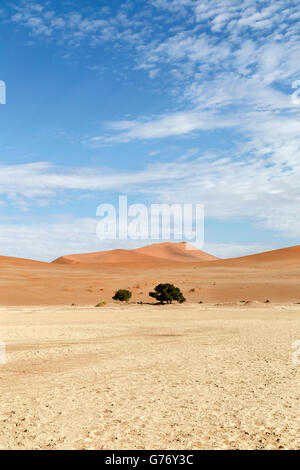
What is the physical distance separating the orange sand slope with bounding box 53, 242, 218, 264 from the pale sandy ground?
10312 cm

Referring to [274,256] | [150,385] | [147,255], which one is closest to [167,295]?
[150,385]

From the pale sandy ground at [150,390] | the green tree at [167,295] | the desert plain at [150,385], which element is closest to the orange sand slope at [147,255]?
the green tree at [167,295]

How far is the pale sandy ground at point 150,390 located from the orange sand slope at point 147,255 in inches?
4060

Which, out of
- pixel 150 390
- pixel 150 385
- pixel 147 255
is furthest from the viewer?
pixel 147 255

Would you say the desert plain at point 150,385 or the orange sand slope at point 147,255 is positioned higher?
the orange sand slope at point 147,255

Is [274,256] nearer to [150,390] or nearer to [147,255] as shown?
[147,255]

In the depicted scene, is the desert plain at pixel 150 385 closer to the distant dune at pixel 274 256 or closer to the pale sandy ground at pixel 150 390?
the pale sandy ground at pixel 150 390

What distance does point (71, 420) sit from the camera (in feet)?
23.7

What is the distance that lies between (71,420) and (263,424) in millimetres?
2848

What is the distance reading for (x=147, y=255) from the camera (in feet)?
461

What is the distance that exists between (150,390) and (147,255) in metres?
132

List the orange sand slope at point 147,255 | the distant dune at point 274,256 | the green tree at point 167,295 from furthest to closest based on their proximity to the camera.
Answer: the orange sand slope at point 147,255 → the distant dune at point 274,256 → the green tree at point 167,295

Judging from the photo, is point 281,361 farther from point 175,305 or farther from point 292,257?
point 292,257

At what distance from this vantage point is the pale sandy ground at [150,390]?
652 cm
